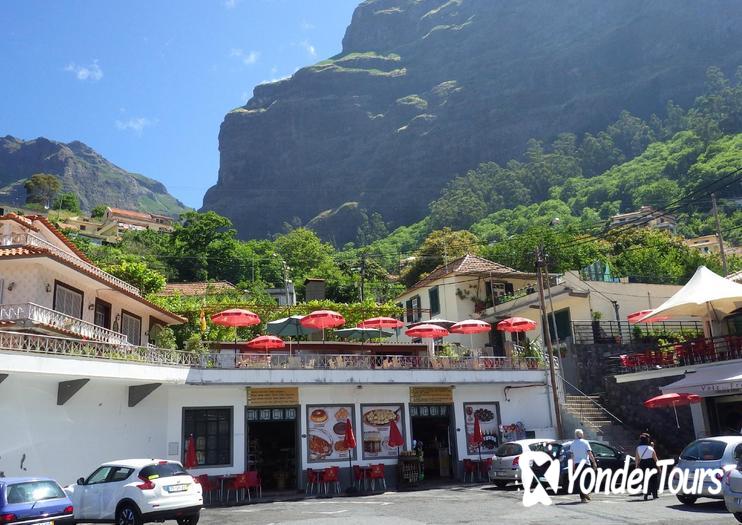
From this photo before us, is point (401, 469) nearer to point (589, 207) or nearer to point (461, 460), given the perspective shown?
point (461, 460)

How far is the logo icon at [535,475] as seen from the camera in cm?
1836

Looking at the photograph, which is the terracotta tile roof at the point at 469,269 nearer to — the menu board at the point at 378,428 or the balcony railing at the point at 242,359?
the balcony railing at the point at 242,359

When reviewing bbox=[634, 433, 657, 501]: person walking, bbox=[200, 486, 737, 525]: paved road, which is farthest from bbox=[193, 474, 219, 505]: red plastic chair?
bbox=[634, 433, 657, 501]: person walking

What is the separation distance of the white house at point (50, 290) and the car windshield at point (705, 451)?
18.7 meters

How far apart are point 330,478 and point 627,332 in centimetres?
1987

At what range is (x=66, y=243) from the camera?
2908 cm

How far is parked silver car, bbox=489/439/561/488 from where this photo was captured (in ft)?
68.0

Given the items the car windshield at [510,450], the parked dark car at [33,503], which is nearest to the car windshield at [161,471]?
the parked dark car at [33,503]

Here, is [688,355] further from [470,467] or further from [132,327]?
[132,327]

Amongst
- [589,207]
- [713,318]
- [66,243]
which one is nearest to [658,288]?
[713,318]

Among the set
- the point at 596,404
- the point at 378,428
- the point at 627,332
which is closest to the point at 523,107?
the point at 627,332

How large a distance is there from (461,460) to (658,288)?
1905 centimetres

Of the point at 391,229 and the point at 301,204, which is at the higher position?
the point at 301,204

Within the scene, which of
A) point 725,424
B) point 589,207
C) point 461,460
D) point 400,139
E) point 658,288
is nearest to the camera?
point 725,424
